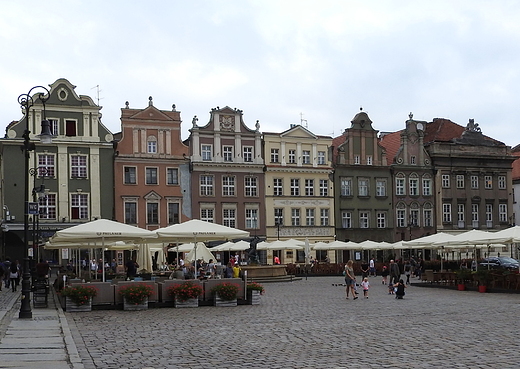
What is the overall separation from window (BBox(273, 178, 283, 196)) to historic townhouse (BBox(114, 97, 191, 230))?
7.48 m

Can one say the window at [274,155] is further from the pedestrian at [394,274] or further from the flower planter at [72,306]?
the flower planter at [72,306]

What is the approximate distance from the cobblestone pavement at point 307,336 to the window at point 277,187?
1544 inches

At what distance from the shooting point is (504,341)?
528 inches

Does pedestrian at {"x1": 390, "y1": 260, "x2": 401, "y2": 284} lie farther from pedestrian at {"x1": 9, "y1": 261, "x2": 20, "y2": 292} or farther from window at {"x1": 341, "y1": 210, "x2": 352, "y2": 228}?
window at {"x1": 341, "y1": 210, "x2": 352, "y2": 228}

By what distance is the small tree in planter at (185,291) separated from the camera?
22.9m

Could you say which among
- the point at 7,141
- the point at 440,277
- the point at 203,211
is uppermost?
the point at 7,141

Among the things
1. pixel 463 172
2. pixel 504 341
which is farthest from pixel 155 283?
pixel 463 172

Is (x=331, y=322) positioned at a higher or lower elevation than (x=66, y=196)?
lower

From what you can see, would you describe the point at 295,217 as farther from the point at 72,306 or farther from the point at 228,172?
the point at 72,306

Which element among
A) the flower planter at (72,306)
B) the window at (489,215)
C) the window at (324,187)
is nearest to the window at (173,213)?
the window at (324,187)

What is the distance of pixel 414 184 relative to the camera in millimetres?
68250

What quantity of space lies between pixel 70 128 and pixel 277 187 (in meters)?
17.6

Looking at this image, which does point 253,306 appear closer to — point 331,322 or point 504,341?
point 331,322

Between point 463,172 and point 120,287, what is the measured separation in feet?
171
